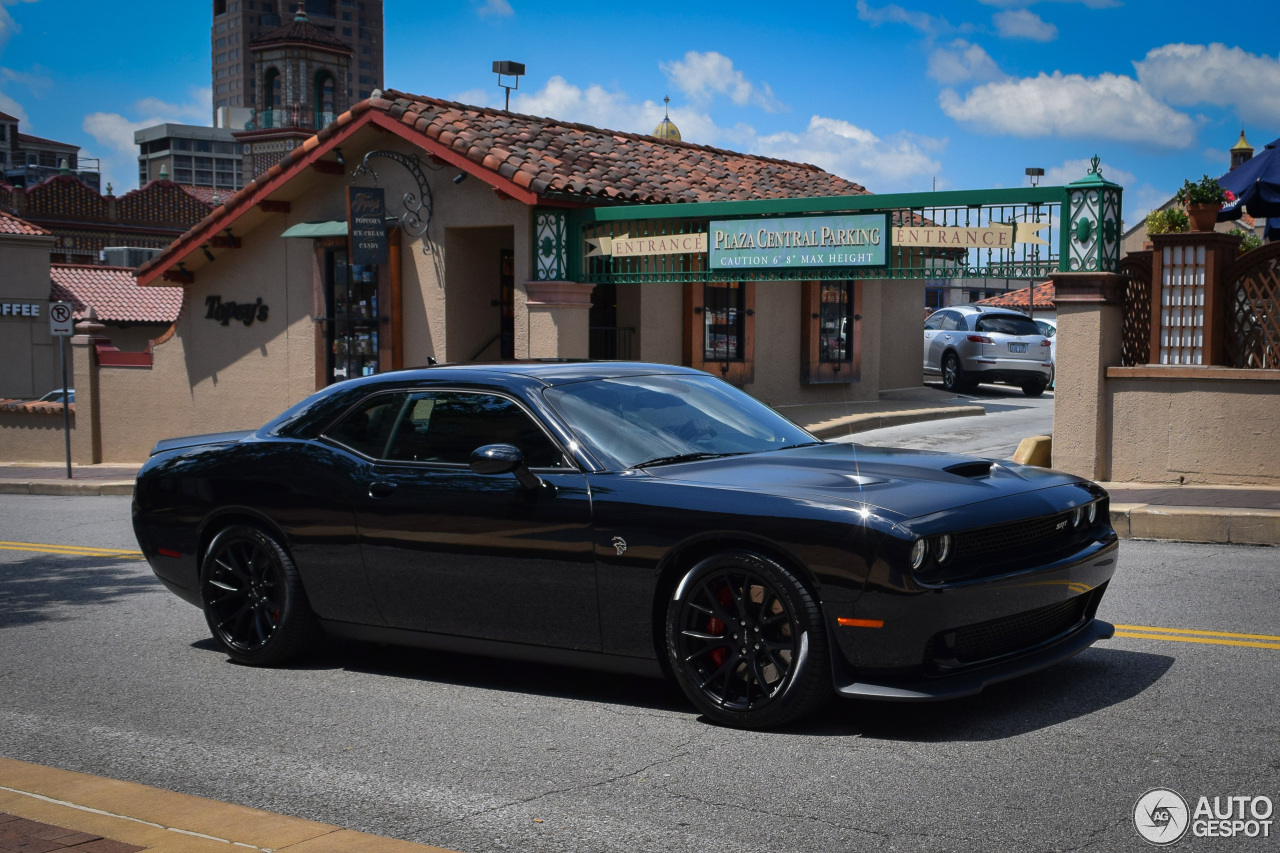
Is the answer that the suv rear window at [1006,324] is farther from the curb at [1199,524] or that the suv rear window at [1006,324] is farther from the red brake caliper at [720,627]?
the red brake caliper at [720,627]

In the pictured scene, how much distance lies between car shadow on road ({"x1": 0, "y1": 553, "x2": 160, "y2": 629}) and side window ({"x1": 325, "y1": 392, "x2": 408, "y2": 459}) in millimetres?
2983

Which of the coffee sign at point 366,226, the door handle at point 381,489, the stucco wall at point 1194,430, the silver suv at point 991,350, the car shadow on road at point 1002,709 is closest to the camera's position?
the car shadow on road at point 1002,709

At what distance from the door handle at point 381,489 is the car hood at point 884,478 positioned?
131cm

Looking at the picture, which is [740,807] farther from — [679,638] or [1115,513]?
[1115,513]

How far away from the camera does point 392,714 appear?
5.68m

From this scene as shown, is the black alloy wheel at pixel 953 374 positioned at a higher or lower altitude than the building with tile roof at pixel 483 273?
lower

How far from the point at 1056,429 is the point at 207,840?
10418 millimetres

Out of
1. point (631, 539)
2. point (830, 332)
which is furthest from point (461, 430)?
point (830, 332)

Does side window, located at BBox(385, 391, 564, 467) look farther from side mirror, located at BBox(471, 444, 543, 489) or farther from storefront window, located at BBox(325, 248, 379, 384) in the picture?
storefront window, located at BBox(325, 248, 379, 384)

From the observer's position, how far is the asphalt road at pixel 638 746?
164 inches

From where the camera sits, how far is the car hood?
16.4ft

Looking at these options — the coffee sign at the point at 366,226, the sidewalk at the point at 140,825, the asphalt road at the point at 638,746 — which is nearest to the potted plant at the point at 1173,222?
the asphalt road at the point at 638,746

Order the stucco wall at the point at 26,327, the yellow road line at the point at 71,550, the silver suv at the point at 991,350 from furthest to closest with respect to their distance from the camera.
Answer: the stucco wall at the point at 26,327 < the silver suv at the point at 991,350 < the yellow road line at the point at 71,550

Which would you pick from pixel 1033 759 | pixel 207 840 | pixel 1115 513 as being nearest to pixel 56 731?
pixel 207 840
